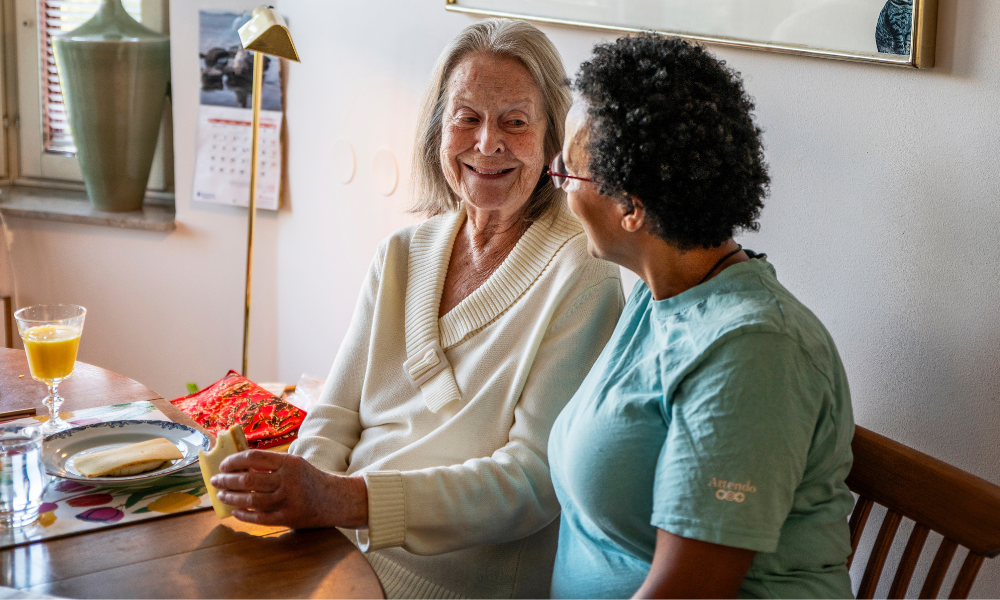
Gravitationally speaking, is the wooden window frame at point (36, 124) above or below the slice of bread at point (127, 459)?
above

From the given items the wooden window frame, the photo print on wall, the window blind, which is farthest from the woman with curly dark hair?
the window blind

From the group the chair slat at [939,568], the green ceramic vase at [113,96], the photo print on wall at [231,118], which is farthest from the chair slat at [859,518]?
the green ceramic vase at [113,96]

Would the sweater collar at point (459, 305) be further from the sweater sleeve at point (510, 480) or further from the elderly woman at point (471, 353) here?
the sweater sleeve at point (510, 480)

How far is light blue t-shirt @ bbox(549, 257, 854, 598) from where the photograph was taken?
35.4 inches

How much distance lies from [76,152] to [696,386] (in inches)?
112

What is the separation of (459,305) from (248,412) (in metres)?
0.64

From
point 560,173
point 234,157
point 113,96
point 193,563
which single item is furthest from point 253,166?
point 193,563

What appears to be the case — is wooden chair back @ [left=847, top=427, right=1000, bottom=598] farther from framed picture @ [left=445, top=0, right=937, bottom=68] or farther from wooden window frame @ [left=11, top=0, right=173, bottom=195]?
wooden window frame @ [left=11, top=0, right=173, bottom=195]

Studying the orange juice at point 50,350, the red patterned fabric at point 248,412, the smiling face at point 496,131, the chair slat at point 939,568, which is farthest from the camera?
the red patterned fabric at point 248,412

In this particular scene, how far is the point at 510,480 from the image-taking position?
1.32m

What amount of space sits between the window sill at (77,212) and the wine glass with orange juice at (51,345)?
1681 mm

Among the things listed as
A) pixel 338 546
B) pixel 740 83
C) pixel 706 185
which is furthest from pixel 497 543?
pixel 740 83

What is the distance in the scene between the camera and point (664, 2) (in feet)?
5.25

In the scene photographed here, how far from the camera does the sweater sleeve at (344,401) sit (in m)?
1.54
